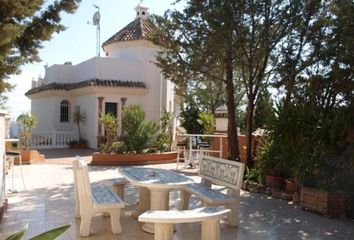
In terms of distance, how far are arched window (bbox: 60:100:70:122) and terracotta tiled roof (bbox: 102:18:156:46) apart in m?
4.30

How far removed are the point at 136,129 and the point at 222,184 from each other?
342 inches

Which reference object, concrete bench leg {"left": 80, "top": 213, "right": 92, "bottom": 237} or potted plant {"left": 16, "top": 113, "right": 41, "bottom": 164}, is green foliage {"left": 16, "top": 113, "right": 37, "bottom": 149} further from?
concrete bench leg {"left": 80, "top": 213, "right": 92, "bottom": 237}

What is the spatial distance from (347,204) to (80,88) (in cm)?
1680

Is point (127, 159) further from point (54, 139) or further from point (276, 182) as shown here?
point (54, 139)

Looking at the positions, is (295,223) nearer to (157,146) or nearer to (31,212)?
(31,212)

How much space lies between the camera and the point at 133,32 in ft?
74.3

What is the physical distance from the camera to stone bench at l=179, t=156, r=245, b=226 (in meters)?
6.13

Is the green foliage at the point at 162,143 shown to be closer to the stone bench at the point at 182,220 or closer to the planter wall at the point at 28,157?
the planter wall at the point at 28,157

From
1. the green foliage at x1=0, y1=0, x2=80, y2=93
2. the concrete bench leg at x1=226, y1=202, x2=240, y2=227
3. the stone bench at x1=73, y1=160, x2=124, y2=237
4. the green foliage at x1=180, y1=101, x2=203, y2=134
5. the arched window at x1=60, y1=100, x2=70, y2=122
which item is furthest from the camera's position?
the arched window at x1=60, y1=100, x2=70, y2=122

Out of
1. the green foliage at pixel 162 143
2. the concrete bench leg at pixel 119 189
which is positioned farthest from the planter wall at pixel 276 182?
the green foliage at pixel 162 143

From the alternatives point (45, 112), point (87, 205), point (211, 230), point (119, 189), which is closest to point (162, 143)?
point (119, 189)

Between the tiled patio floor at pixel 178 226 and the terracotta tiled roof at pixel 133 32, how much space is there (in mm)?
13555

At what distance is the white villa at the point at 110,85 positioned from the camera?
2106cm

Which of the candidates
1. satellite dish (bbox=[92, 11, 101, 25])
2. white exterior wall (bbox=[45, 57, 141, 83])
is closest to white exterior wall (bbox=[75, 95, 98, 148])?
white exterior wall (bbox=[45, 57, 141, 83])
